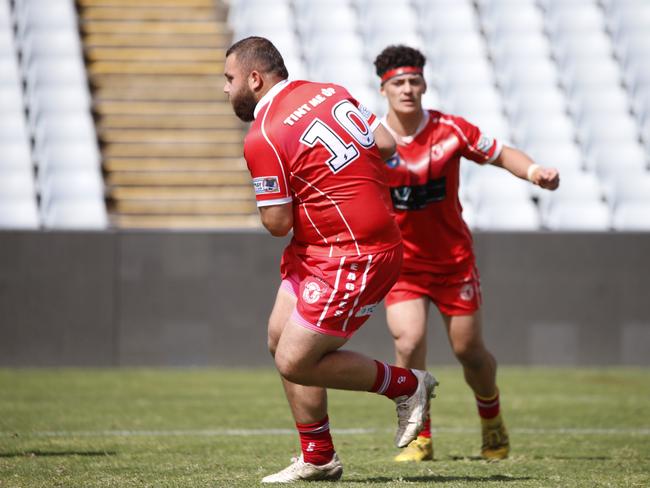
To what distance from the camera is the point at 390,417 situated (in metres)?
8.70

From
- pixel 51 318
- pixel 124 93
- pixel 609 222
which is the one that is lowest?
pixel 51 318

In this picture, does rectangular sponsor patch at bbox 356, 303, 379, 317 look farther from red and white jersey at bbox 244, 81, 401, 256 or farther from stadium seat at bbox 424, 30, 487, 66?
stadium seat at bbox 424, 30, 487, 66

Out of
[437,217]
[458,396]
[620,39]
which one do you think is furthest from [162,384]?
[620,39]

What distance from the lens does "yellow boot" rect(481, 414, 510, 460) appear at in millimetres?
6512

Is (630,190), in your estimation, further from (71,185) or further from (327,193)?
(327,193)

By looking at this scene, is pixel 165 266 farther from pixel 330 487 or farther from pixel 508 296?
pixel 330 487

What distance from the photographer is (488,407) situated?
660 cm

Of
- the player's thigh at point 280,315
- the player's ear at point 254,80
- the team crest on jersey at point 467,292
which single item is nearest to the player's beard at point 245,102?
the player's ear at point 254,80

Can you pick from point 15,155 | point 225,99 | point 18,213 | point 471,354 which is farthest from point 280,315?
point 225,99

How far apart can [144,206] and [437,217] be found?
8.73m

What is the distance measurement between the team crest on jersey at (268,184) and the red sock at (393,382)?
0.92 meters

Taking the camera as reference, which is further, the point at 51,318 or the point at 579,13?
the point at 579,13

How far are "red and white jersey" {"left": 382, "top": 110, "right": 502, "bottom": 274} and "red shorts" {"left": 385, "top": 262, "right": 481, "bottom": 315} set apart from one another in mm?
41

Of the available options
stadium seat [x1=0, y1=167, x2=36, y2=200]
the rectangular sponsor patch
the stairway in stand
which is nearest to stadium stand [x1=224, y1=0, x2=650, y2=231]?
the stairway in stand
